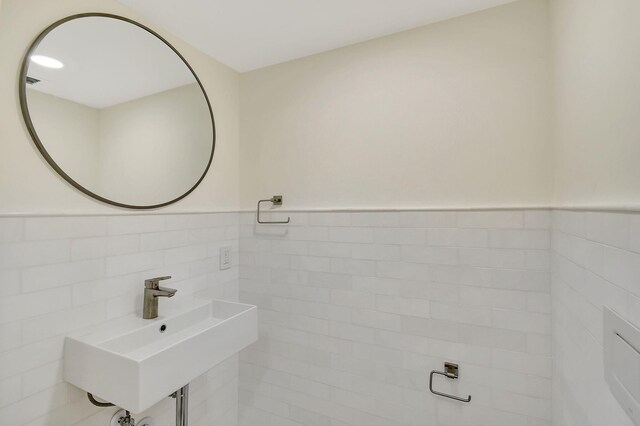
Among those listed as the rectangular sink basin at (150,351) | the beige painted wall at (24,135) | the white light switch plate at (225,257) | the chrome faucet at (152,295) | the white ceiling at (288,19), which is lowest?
the rectangular sink basin at (150,351)

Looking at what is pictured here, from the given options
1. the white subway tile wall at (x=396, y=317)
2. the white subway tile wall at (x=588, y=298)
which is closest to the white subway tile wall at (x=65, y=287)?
the white subway tile wall at (x=396, y=317)

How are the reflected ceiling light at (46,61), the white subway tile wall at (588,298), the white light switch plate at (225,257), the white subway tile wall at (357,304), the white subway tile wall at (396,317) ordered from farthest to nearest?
the white light switch plate at (225,257) < the white subway tile wall at (396,317) < the reflected ceiling light at (46,61) < the white subway tile wall at (357,304) < the white subway tile wall at (588,298)

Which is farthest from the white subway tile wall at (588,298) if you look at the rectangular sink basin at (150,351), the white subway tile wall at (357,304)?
the rectangular sink basin at (150,351)

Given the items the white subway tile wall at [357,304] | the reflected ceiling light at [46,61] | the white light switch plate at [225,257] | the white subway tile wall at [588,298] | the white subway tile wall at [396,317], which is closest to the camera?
the white subway tile wall at [588,298]

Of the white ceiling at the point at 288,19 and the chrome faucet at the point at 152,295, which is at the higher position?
the white ceiling at the point at 288,19

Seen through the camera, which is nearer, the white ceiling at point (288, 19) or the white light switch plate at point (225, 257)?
the white ceiling at point (288, 19)

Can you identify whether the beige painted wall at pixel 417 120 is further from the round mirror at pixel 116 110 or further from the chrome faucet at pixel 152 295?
the chrome faucet at pixel 152 295

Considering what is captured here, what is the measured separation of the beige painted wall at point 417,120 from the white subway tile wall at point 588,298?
380mm

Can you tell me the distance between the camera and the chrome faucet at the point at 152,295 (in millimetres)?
1380

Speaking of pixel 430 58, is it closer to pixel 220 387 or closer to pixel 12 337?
pixel 12 337

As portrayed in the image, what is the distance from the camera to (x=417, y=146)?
1.52 m

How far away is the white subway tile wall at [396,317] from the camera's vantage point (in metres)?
1.32

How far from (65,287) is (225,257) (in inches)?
32.8

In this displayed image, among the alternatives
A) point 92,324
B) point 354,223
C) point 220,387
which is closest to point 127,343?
point 92,324
